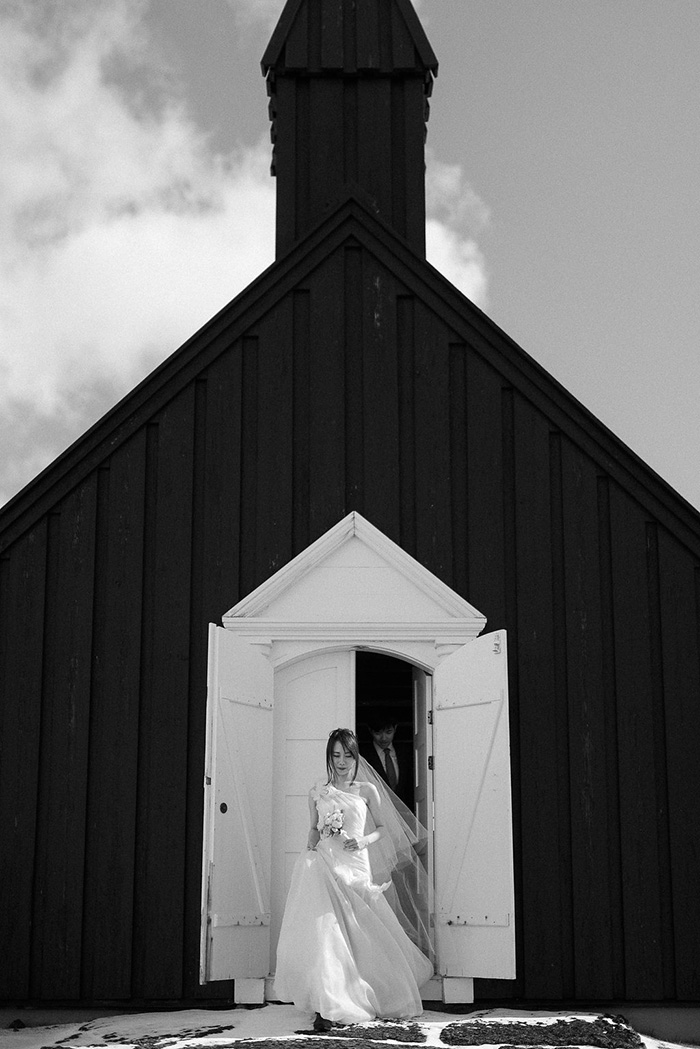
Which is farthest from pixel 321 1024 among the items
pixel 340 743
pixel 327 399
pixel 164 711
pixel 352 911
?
pixel 327 399

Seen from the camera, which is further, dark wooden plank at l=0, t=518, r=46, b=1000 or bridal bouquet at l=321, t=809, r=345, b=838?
dark wooden plank at l=0, t=518, r=46, b=1000

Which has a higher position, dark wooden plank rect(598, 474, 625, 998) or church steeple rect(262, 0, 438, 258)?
church steeple rect(262, 0, 438, 258)

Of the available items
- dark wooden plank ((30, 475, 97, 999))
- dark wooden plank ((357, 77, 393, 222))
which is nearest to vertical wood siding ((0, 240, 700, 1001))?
dark wooden plank ((30, 475, 97, 999))

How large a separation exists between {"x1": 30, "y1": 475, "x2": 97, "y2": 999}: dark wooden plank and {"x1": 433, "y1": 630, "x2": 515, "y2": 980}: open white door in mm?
2520

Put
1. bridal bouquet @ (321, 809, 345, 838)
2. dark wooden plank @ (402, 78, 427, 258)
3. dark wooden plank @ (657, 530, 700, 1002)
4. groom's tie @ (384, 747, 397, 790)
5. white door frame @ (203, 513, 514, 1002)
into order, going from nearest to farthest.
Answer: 1. bridal bouquet @ (321, 809, 345, 838)
2. dark wooden plank @ (657, 530, 700, 1002)
3. white door frame @ (203, 513, 514, 1002)
4. dark wooden plank @ (402, 78, 427, 258)
5. groom's tie @ (384, 747, 397, 790)

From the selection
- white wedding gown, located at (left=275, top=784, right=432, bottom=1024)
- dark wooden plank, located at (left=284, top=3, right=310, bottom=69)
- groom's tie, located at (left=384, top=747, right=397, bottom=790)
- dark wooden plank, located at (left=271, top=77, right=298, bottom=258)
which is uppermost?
dark wooden plank, located at (left=284, top=3, right=310, bottom=69)

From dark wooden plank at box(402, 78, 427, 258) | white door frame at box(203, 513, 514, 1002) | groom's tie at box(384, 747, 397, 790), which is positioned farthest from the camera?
groom's tie at box(384, 747, 397, 790)

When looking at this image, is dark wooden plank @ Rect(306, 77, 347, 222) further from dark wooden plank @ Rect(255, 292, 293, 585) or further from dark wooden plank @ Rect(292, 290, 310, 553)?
dark wooden plank @ Rect(255, 292, 293, 585)

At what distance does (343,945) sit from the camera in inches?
342

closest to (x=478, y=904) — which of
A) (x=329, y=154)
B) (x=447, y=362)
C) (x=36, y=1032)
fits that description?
(x=36, y=1032)

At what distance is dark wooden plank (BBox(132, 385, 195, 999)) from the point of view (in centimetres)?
980

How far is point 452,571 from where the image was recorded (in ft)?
34.0

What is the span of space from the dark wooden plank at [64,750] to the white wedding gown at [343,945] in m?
1.78

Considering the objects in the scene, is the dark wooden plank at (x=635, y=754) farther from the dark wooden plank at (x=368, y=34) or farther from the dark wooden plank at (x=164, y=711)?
the dark wooden plank at (x=368, y=34)
